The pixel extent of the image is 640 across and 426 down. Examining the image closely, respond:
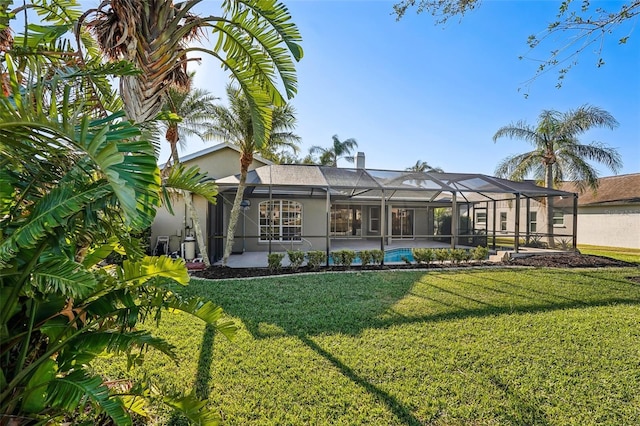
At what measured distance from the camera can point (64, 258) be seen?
175 cm

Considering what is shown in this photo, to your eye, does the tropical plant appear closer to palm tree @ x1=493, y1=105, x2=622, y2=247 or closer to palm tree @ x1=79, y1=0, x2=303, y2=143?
Answer: palm tree @ x1=79, y1=0, x2=303, y2=143

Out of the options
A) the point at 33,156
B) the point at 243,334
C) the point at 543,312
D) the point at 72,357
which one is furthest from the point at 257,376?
the point at 543,312

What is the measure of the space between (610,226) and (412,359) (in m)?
24.4

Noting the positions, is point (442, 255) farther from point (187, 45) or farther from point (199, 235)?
point (187, 45)

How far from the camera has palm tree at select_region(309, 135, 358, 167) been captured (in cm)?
3272

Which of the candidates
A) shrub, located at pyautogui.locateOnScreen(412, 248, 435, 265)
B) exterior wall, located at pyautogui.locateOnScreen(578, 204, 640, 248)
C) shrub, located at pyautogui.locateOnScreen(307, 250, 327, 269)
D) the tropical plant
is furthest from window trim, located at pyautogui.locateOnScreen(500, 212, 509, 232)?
the tropical plant

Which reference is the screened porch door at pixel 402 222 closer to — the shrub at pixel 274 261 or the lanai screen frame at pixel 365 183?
the lanai screen frame at pixel 365 183

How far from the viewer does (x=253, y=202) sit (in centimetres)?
1578

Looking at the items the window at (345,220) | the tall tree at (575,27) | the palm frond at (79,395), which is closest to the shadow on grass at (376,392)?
the palm frond at (79,395)

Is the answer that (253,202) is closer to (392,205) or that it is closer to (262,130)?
(392,205)

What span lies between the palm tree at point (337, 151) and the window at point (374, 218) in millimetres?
13262

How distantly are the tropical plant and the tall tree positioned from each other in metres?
7.78

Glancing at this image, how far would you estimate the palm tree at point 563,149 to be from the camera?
16.0m

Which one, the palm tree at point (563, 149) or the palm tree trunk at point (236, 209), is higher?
the palm tree at point (563, 149)
